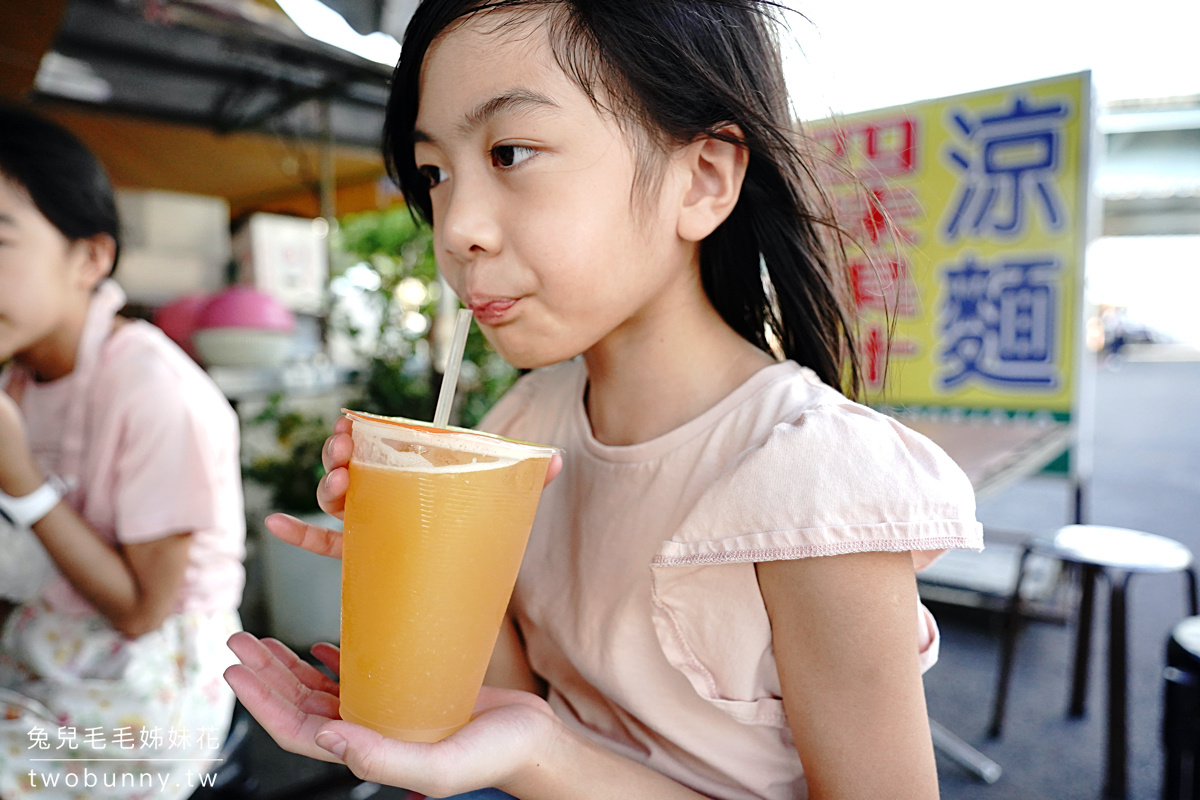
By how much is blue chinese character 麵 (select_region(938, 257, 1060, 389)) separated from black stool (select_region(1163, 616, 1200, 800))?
1601 mm

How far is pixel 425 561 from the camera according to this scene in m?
0.63

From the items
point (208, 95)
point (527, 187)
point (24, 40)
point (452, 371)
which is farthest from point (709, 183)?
point (208, 95)

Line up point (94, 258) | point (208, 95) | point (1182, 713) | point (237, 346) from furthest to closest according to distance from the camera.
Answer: point (208, 95)
point (237, 346)
point (1182, 713)
point (94, 258)

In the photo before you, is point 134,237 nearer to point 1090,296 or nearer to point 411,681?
point 411,681

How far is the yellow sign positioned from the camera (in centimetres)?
309

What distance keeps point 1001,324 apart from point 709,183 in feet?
9.73

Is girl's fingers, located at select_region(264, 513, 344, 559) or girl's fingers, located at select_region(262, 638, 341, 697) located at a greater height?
girl's fingers, located at select_region(264, 513, 344, 559)

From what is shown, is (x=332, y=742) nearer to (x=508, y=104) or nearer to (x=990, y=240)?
(x=508, y=104)

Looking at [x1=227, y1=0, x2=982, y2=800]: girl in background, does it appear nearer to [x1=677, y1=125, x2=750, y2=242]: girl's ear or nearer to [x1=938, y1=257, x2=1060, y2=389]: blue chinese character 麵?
[x1=677, y1=125, x2=750, y2=242]: girl's ear

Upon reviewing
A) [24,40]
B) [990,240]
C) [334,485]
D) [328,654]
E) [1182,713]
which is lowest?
Answer: [1182,713]

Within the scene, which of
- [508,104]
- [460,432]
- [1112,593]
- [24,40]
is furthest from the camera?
[24,40]

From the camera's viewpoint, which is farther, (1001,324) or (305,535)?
(1001,324)

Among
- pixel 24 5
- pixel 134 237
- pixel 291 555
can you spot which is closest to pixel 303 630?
pixel 291 555

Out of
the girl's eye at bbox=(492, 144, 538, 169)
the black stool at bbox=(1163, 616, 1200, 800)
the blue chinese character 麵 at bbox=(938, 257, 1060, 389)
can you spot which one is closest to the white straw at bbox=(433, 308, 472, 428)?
the girl's eye at bbox=(492, 144, 538, 169)
